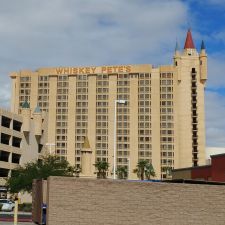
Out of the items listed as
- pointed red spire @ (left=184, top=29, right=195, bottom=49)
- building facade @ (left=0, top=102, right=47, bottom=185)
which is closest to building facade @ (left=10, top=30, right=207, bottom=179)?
pointed red spire @ (left=184, top=29, right=195, bottom=49)

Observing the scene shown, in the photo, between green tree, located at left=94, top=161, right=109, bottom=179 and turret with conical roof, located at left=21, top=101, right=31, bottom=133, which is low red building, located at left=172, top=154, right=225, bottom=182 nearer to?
turret with conical roof, located at left=21, top=101, right=31, bottom=133

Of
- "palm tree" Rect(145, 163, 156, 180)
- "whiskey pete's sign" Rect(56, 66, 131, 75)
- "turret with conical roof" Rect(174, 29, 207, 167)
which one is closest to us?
"palm tree" Rect(145, 163, 156, 180)

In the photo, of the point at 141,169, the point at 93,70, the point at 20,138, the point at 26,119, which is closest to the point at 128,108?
the point at 93,70

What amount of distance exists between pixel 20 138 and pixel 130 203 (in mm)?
91603

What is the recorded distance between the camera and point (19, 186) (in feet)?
240

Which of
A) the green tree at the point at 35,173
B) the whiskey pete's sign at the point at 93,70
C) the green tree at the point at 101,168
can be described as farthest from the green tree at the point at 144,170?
the green tree at the point at 35,173

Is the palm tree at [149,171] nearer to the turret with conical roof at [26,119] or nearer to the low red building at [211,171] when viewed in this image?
the turret with conical roof at [26,119]

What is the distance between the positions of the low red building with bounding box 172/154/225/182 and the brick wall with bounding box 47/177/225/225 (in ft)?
59.4

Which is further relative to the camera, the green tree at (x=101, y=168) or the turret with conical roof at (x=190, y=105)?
the turret with conical roof at (x=190, y=105)

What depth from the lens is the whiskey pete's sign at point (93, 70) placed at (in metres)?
167

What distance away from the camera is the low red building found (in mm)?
43438

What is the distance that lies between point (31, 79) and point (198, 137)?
199 ft

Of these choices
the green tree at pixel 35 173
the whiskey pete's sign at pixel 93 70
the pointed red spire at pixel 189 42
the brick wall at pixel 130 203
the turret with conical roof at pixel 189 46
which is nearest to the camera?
the brick wall at pixel 130 203

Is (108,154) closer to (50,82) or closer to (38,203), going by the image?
(50,82)
